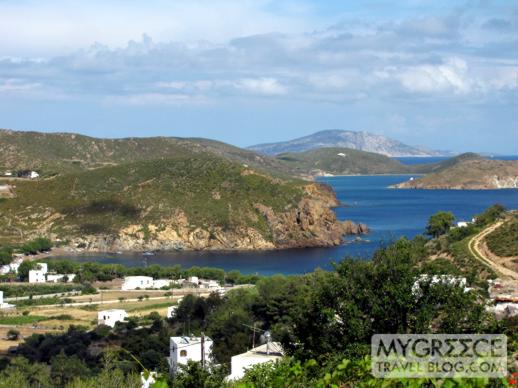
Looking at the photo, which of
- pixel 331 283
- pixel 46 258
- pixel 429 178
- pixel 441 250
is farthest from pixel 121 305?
pixel 429 178

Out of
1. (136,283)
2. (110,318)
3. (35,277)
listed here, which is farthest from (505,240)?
(35,277)

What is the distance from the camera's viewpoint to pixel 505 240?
120 ft

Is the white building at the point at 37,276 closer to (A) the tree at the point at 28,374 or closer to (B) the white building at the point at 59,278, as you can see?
(B) the white building at the point at 59,278

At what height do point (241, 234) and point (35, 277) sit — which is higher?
point (241, 234)

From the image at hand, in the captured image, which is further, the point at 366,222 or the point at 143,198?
the point at 366,222

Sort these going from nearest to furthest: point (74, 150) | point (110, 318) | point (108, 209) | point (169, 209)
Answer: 1. point (110, 318)
2. point (169, 209)
3. point (108, 209)
4. point (74, 150)

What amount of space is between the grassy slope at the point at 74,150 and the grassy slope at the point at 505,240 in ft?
234

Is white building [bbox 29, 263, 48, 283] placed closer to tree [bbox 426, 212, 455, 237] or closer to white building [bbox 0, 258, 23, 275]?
white building [bbox 0, 258, 23, 275]

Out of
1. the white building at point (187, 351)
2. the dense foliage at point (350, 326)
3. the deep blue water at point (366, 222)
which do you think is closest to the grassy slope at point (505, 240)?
the deep blue water at point (366, 222)

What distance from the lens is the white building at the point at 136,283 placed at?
52438 mm

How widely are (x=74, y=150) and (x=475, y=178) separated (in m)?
83.8

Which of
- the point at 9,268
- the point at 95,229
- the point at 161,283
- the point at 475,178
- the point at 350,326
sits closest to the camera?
the point at 350,326

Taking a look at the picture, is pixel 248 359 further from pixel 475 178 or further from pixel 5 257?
pixel 475 178
